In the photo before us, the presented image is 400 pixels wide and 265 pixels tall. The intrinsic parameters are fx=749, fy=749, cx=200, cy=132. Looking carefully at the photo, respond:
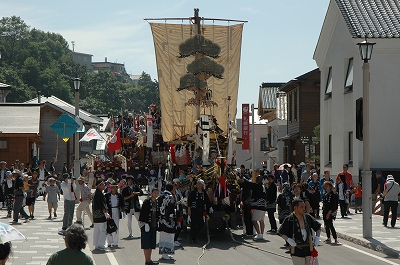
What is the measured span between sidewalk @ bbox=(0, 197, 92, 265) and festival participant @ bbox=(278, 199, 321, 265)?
401 cm

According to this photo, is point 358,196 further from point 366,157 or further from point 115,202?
point 115,202

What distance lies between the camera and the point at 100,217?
16.8 metres

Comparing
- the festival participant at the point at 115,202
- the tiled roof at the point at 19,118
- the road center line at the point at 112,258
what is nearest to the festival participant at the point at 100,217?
the road center line at the point at 112,258

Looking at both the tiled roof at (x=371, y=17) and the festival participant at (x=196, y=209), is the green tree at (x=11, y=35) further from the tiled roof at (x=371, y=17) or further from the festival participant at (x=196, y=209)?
the festival participant at (x=196, y=209)

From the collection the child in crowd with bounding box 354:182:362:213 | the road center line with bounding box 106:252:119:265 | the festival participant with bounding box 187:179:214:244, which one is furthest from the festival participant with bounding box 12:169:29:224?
the child in crowd with bounding box 354:182:362:213

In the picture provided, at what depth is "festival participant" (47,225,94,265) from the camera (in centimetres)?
748

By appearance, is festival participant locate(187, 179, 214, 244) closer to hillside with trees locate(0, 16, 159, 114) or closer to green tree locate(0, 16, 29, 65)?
hillside with trees locate(0, 16, 159, 114)

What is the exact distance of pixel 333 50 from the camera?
33.2m

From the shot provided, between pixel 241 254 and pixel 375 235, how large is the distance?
4.73m

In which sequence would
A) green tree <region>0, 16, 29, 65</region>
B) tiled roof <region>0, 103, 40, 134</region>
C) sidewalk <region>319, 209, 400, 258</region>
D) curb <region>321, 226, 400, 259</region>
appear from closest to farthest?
curb <region>321, 226, 400, 259</region>
sidewalk <region>319, 209, 400, 258</region>
tiled roof <region>0, 103, 40, 134</region>
green tree <region>0, 16, 29, 65</region>

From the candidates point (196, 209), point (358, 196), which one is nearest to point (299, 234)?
point (196, 209)

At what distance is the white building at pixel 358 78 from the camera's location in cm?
2934

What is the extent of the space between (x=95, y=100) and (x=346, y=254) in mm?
112385

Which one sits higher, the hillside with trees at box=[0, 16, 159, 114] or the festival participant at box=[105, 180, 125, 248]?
the hillside with trees at box=[0, 16, 159, 114]
